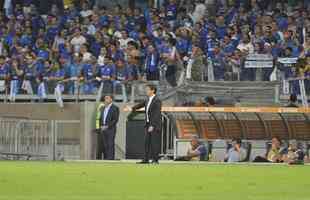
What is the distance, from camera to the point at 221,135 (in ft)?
90.4

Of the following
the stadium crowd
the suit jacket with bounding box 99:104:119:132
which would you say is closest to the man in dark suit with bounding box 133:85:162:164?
the suit jacket with bounding box 99:104:119:132

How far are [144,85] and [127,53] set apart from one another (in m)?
1.78

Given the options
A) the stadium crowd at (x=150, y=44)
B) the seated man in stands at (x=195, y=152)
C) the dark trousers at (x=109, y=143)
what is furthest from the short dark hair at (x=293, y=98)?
the dark trousers at (x=109, y=143)

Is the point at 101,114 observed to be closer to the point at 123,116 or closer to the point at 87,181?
the point at 123,116

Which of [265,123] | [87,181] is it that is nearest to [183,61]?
[265,123]

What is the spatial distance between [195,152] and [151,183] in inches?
424

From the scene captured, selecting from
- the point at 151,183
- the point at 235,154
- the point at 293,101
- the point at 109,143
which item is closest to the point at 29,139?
the point at 109,143

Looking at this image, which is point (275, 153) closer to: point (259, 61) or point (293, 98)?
point (293, 98)

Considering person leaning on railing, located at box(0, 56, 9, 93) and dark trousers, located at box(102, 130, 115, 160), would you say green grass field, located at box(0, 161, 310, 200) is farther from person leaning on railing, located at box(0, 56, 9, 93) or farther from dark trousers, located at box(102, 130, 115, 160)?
person leaning on railing, located at box(0, 56, 9, 93)

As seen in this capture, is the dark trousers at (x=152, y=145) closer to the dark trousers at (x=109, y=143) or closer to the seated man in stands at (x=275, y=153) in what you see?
the dark trousers at (x=109, y=143)

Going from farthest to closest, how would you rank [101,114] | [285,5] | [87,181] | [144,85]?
[285,5], [144,85], [101,114], [87,181]

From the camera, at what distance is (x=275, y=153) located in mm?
25906

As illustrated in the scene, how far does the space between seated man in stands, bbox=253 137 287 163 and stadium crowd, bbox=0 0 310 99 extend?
2509 mm

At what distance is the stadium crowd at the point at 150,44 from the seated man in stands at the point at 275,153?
2509 millimetres
